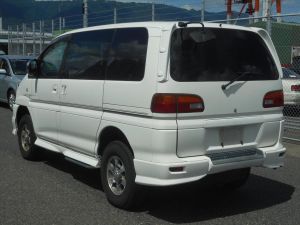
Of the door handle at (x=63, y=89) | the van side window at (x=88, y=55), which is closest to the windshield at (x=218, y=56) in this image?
the van side window at (x=88, y=55)

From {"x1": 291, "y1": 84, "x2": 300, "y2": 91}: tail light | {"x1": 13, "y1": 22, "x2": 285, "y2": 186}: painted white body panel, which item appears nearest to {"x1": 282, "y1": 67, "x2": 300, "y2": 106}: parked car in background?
{"x1": 291, "y1": 84, "x2": 300, "y2": 91}: tail light

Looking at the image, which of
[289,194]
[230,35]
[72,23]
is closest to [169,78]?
[230,35]

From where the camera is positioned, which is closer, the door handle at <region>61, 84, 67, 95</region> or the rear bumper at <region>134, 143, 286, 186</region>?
the rear bumper at <region>134, 143, 286, 186</region>

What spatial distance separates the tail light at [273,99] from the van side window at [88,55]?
1821 mm

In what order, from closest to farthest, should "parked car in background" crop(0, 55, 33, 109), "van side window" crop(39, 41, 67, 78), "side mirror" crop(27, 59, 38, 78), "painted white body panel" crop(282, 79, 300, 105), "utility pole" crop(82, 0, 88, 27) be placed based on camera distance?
1. "van side window" crop(39, 41, 67, 78)
2. "side mirror" crop(27, 59, 38, 78)
3. "painted white body panel" crop(282, 79, 300, 105)
4. "parked car in background" crop(0, 55, 33, 109)
5. "utility pole" crop(82, 0, 88, 27)

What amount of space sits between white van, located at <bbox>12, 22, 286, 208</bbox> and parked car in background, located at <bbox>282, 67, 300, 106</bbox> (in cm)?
732

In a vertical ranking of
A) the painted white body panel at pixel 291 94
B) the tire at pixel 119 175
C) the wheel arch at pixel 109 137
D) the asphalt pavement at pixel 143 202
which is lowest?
the asphalt pavement at pixel 143 202

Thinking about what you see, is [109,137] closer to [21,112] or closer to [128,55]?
[128,55]

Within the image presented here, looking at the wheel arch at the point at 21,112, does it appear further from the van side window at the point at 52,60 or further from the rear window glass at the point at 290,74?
the rear window glass at the point at 290,74

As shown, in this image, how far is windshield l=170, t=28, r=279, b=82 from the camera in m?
5.16

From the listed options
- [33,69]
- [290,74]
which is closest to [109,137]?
[33,69]

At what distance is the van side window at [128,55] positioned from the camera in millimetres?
5332

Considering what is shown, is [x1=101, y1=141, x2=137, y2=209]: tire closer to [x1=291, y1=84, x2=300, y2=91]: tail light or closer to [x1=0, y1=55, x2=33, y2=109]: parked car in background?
[x1=291, y1=84, x2=300, y2=91]: tail light

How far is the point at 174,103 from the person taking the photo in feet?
16.4
